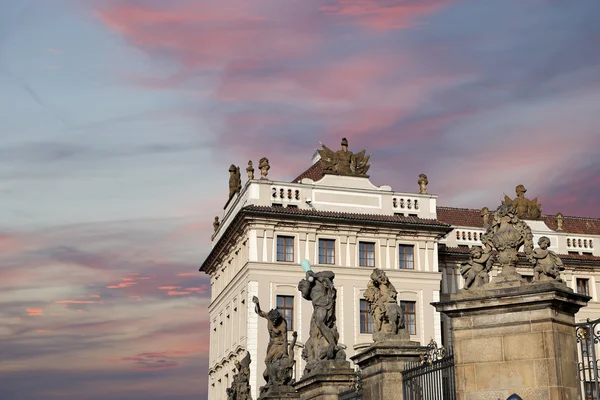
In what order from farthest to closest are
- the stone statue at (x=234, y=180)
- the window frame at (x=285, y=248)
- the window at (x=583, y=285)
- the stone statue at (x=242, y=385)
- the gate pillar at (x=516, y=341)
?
the window at (x=583, y=285)
the stone statue at (x=234, y=180)
the window frame at (x=285, y=248)
the stone statue at (x=242, y=385)
the gate pillar at (x=516, y=341)

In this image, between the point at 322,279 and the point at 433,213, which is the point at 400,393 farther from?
the point at 433,213

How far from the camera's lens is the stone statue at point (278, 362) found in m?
24.5

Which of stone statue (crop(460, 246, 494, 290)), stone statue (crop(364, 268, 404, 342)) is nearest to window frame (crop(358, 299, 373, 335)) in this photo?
stone statue (crop(364, 268, 404, 342))

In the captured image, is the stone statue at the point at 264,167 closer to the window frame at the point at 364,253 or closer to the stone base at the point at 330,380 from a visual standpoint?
the window frame at the point at 364,253

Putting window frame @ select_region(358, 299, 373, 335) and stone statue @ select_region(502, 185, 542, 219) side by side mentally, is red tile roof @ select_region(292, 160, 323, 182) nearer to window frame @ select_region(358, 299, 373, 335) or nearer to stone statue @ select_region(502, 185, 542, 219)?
window frame @ select_region(358, 299, 373, 335)

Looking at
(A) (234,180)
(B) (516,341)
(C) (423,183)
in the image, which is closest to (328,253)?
(C) (423,183)

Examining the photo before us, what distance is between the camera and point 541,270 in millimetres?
12703

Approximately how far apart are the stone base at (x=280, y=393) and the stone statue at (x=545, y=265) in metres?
12.1

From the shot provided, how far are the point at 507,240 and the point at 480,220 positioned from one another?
48810mm

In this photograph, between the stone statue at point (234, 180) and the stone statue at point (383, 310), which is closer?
the stone statue at point (383, 310)

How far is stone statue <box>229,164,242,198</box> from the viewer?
55.8 m

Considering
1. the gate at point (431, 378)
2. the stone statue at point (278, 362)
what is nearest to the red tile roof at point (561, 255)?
the stone statue at point (278, 362)

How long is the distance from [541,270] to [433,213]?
39901 millimetres

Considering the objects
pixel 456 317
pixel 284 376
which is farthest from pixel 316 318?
pixel 456 317
